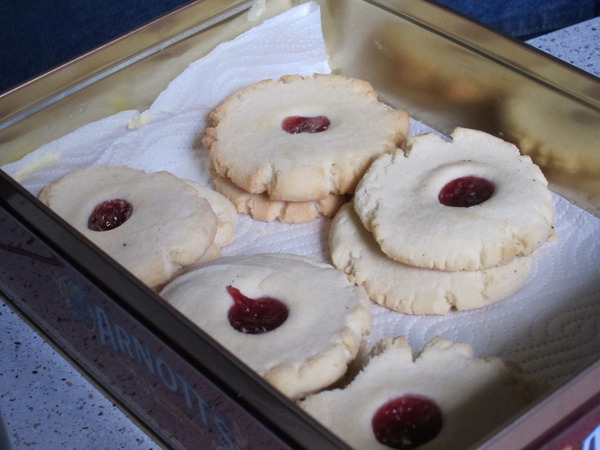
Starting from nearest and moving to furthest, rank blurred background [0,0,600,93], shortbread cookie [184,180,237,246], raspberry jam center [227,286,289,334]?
raspberry jam center [227,286,289,334] < shortbread cookie [184,180,237,246] < blurred background [0,0,600,93]

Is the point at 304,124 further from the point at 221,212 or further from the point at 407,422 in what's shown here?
the point at 407,422

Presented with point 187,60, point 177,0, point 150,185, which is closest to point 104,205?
point 150,185

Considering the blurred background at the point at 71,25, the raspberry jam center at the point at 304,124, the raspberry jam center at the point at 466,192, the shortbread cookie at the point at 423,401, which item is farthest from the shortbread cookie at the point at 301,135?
the blurred background at the point at 71,25

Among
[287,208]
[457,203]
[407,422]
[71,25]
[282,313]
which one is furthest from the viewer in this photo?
[71,25]

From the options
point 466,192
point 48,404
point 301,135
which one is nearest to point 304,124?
point 301,135

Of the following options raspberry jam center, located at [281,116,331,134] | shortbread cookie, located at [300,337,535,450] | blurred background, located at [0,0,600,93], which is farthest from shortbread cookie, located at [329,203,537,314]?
blurred background, located at [0,0,600,93]

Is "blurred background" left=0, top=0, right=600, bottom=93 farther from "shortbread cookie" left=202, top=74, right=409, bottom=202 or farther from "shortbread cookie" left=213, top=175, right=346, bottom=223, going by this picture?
"shortbread cookie" left=213, top=175, right=346, bottom=223

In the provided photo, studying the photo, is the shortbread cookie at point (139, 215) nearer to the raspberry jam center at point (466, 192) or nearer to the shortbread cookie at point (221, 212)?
the shortbread cookie at point (221, 212)
